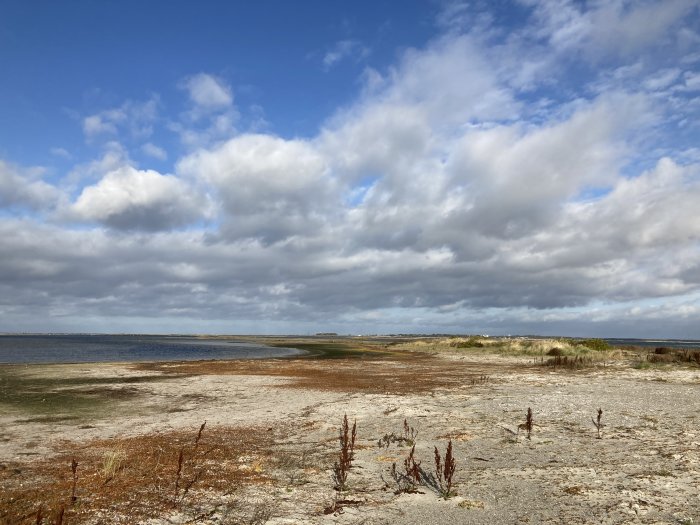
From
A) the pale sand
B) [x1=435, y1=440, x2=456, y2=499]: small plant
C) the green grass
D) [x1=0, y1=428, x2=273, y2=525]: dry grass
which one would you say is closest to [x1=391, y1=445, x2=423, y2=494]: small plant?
the pale sand

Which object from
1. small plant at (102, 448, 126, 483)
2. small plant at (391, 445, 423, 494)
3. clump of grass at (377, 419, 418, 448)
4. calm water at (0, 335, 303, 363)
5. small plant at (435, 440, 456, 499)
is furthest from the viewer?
calm water at (0, 335, 303, 363)

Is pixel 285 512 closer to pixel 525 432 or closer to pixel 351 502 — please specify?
pixel 351 502

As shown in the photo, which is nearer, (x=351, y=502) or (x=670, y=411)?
(x=351, y=502)

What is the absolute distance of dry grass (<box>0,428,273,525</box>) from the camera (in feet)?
25.9

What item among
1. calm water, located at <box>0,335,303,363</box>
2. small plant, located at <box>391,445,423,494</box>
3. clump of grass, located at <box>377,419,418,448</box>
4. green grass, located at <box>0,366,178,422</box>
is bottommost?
calm water, located at <box>0,335,303,363</box>

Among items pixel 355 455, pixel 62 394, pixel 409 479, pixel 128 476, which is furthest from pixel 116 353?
pixel 409 479

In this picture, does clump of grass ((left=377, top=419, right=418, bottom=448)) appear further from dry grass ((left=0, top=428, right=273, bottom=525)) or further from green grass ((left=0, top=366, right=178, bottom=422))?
green grass ((left=0, top=366, right=178, bottom=422))

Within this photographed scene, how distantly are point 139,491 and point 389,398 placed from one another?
12788mm

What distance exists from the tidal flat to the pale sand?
0.05 metres

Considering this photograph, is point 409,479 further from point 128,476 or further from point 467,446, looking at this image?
point 128,476

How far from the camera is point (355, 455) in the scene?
11500 millimetres

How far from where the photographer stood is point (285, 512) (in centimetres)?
791

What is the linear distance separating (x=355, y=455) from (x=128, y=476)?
A: 4.85 m

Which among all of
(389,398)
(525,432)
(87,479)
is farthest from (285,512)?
(389,398)
